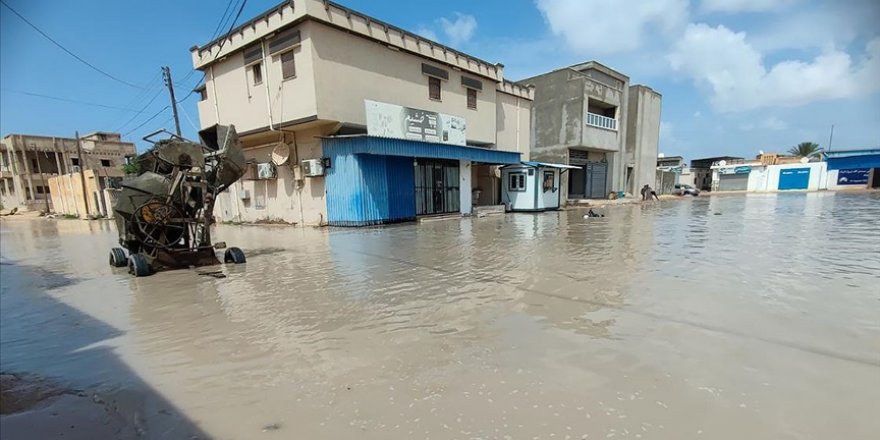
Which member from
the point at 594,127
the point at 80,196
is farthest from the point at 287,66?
the point at 80,196

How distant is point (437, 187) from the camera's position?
17.7 meters

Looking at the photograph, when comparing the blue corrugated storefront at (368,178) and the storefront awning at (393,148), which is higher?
the storefront awning at (393,148)

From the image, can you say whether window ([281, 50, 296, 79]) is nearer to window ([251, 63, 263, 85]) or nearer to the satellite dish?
window ([251, 63, 263, 85])

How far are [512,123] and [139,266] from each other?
20214 millimetres

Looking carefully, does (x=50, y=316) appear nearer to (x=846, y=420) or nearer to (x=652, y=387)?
(x=652, y=387)

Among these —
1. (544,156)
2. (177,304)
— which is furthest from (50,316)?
(544,156)

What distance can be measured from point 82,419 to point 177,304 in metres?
2.92

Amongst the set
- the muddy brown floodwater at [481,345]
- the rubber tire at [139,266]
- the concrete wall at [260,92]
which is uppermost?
the concrete wall at [260,92]

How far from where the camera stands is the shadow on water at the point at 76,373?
2.51 metres

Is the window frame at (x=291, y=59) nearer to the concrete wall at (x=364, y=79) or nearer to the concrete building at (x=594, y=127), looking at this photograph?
the concrete wall at (x=364, y=79)

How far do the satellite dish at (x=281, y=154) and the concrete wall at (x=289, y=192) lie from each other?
26 centimetres

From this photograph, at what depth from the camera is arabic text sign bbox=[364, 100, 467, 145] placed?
14.2 meters

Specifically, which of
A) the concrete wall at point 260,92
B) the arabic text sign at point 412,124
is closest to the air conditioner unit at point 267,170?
the concrete wall at point 260,92

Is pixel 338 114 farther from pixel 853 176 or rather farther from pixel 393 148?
pixel 853 176
